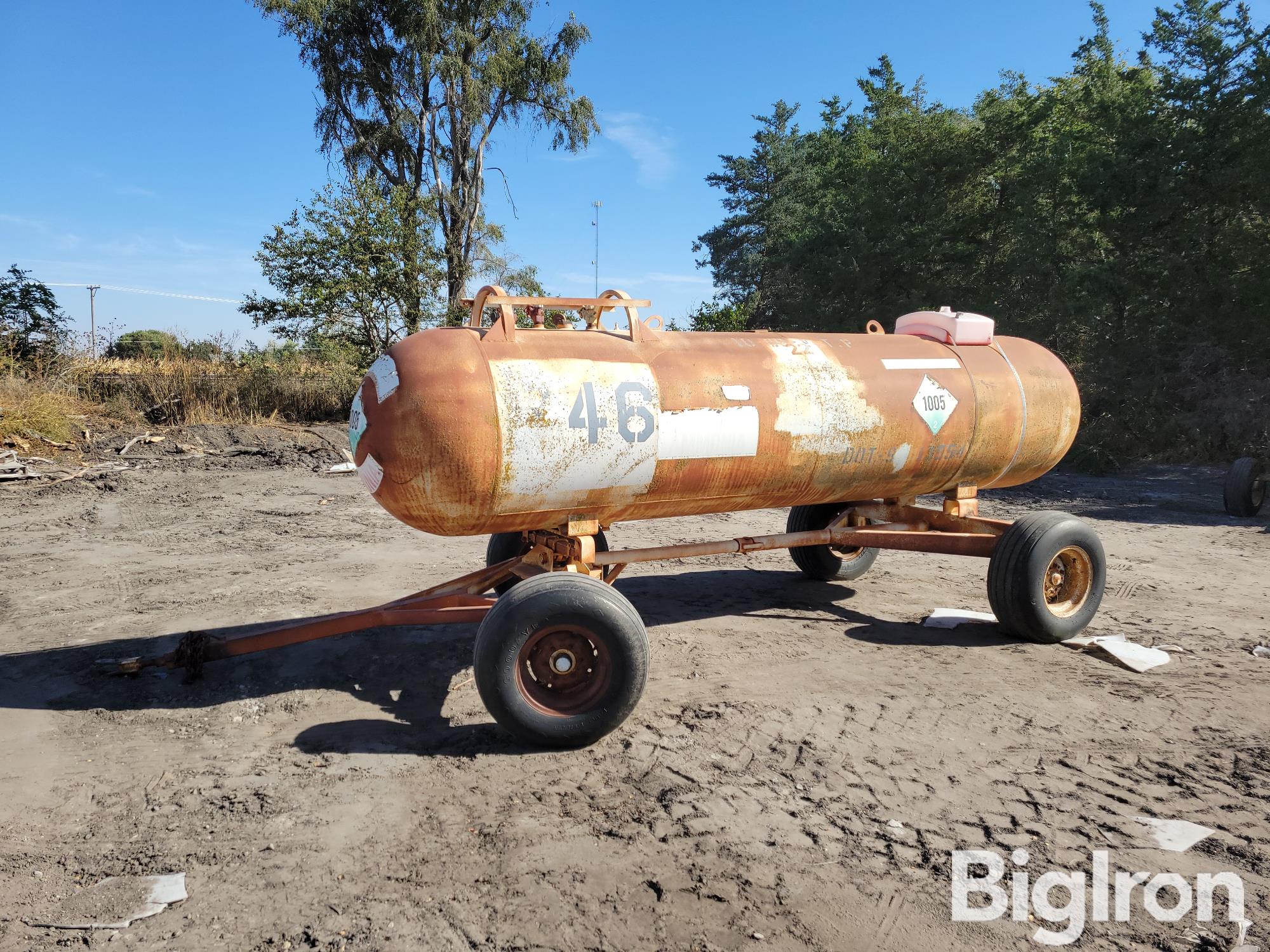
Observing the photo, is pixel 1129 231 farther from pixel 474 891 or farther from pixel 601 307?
pixel 474 891

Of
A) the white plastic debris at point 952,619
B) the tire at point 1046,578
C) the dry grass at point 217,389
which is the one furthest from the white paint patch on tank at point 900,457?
the dry grass at point 217,389

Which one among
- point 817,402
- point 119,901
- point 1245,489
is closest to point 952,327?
point 817,402

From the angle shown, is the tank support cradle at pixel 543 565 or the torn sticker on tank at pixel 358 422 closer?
the torn sticker on tank at pixel 358 422

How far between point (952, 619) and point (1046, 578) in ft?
2.26

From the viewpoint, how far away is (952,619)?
5.79 metres

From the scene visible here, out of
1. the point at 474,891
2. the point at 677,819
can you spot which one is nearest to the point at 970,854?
the point at 677,819

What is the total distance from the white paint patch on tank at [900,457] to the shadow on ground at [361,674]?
3.79ft

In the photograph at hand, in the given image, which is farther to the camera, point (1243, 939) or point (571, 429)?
point (571, 429)

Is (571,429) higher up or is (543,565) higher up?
(571,429)

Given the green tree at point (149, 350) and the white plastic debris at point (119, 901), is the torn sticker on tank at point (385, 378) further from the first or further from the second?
the green tree at point (149, 350)

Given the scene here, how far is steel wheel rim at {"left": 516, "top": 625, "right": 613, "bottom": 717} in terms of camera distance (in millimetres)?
3928

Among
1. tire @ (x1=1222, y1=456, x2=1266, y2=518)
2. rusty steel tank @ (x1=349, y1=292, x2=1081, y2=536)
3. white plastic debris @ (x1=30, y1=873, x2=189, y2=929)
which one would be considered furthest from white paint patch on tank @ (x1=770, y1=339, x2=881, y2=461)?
tire @ (x1=1222, y1=456, x2=1266, y2=518)

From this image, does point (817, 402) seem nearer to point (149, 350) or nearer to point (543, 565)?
point (543, 565)

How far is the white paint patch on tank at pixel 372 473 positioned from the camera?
4.09 m
